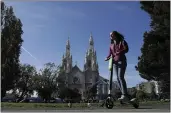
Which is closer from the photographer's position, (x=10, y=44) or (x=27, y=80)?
(x=10, y=44)

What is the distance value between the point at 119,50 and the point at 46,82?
80.0m

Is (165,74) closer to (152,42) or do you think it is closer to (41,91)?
(152,42)

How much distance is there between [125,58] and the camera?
10719 millimetres

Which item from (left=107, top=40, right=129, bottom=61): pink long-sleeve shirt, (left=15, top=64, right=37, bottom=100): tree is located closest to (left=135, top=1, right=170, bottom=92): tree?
(left=107, top=40, right=129, bottom=61): pink long-sleeve shirt

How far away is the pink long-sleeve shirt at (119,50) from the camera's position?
35.0 feet

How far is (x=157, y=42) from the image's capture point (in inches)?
1281

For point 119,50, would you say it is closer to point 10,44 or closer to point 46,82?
point 10,44

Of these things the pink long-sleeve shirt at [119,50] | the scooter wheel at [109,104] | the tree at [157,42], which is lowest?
the scooter wheel at [109,104]

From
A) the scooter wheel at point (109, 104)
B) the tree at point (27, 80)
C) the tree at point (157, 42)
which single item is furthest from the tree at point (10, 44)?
the tree at point (27, 80)

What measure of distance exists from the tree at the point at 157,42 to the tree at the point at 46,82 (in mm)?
50239

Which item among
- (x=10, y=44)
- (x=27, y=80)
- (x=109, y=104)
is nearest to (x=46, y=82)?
(x=27, y=80)

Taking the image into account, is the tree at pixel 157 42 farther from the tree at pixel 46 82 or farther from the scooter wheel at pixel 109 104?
the tree at pixel 46 82

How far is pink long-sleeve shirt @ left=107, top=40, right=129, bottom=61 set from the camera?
35.0 ft

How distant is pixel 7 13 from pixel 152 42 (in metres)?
19.3
